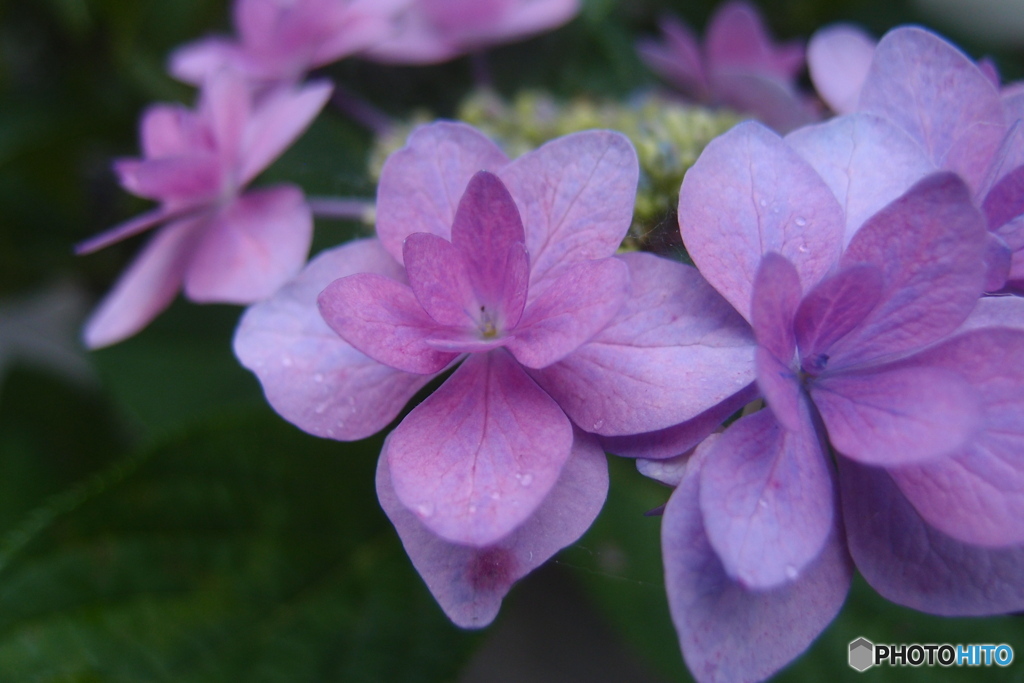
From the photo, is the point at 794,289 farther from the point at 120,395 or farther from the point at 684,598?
the point at 120,395

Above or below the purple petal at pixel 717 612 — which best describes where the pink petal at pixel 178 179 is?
above

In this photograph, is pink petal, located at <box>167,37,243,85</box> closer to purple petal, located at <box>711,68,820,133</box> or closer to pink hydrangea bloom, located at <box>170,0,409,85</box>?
pink hydrangea bloom, located at <box>170,0,409,85</box>

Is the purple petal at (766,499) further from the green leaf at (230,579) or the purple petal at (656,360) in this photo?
the green leaf at (230,579)

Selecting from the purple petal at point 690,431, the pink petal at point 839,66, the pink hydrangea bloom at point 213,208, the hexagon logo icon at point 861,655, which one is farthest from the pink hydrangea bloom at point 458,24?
the hexagon logo icon at point 861,655

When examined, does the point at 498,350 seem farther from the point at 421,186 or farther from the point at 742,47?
the point at 742,47

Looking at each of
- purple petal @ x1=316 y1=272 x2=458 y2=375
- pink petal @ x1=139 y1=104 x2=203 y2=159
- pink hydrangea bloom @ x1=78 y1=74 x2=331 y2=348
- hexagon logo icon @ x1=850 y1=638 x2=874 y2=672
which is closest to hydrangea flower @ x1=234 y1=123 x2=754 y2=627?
purple petal @ x1=316 y1=272 x2=458 y2=375

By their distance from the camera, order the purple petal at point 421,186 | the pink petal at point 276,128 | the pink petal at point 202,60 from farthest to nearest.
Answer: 1. the pink petal at point 202,60
2. the pink petal at point 276,128
3. the purple petal at point 421,186
